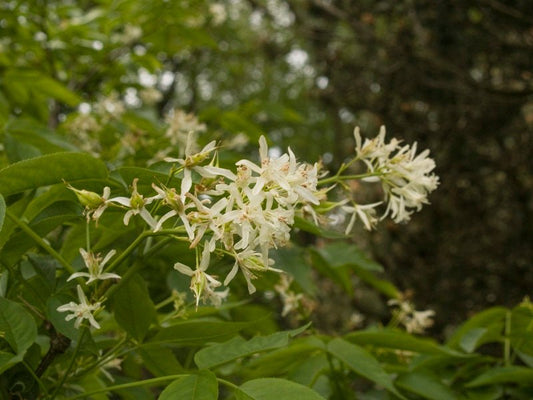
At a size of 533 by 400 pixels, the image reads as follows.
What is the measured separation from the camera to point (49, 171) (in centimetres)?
100

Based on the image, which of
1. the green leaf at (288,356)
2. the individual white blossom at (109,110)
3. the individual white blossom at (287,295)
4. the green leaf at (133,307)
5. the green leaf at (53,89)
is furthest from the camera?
the individual white blossom at (109,110)

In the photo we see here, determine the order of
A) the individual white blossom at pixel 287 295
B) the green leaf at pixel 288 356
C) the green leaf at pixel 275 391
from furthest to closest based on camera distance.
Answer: the individual white blossom at pixel 287 295 → the green leaf at pixel 288 356 → the green leaf at pixel 275 391

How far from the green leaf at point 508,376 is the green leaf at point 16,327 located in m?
0.94

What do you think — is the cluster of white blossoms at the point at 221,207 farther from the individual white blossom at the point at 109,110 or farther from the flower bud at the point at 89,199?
the individual white blossom at the point at 109,110

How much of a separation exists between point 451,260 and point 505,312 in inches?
129

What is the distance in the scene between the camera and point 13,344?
3.20ft

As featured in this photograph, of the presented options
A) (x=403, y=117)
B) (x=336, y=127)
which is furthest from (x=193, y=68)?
(x=403, y=117)

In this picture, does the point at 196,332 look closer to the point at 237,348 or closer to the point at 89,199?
the point at 237,348

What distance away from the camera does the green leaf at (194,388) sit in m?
0.90

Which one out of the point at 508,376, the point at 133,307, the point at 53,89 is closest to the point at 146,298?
the point at 133,307

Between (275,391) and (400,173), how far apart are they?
0.51m

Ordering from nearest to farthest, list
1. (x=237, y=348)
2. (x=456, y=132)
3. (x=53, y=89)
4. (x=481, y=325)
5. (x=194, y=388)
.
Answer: (x=194, y=388), (x=237, y=348), (x=481, y=325), (x=53, y=89), (x=456, y=132)

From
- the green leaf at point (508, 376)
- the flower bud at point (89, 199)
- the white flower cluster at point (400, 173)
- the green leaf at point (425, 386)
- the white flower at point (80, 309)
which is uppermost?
the flower bud at point (89, 199)

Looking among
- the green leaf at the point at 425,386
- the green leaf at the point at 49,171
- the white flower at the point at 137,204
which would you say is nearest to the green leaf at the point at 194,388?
the white flower at the point at 137,204
